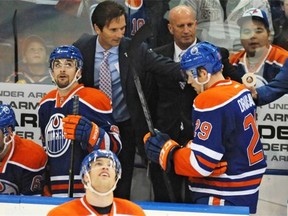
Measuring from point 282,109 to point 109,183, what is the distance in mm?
1937

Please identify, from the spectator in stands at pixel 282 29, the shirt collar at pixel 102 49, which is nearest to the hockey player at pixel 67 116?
A: the shirt collar at pixel 102 49

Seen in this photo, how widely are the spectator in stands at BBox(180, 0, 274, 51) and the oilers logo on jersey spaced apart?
107 cm

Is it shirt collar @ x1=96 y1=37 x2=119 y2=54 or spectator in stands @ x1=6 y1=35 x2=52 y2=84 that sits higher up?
shirt collar @ x1=96 y1=37 x2=119 y2=54

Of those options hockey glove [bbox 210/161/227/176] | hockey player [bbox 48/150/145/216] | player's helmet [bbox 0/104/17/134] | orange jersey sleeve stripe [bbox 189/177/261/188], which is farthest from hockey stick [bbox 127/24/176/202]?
hockey player [bbox 48/150/145/216]

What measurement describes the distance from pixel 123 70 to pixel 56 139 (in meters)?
0.58

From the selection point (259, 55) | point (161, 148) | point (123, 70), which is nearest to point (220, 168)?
point (161, 148)

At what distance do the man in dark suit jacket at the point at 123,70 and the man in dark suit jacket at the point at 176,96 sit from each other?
0.24 ft

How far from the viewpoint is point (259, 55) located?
5.69 m

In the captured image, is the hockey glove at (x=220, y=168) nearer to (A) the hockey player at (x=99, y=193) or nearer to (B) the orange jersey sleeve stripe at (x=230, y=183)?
(B) the orange jersey sleeve stripe at (x=230, y=183)

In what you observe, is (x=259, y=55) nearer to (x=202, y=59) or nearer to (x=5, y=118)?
(x=202, y=59)

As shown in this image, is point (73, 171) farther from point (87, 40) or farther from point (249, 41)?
point (249, 41)

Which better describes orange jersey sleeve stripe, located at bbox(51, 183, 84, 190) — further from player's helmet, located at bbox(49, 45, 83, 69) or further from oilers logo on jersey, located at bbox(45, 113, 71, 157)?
player's helmet, located at bbox(49, 45, 83, 69)

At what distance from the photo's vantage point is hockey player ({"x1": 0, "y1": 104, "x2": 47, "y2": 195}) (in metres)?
5.02

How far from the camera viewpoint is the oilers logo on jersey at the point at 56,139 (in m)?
5.04
